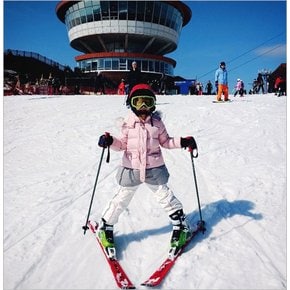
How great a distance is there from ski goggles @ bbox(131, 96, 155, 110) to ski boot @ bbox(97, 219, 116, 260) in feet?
4.03

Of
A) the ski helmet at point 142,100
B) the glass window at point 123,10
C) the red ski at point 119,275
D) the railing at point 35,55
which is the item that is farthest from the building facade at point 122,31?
the red ski at point 119,275


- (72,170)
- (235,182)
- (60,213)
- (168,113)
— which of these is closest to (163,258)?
(60,213)

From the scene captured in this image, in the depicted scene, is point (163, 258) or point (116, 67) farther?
point (116, 67)

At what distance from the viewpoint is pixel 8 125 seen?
873cm

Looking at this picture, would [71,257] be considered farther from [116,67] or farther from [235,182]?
[116,67]

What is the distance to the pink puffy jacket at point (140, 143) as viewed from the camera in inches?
109

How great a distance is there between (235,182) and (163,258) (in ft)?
7.38

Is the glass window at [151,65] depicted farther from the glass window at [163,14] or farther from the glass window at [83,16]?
the glass window at [83,16]

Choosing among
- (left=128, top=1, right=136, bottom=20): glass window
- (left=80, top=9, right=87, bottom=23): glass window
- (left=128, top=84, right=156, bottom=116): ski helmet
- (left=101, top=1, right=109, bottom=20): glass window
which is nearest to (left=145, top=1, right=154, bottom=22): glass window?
(left=128, top=1, right=136, bottom=20): glass window

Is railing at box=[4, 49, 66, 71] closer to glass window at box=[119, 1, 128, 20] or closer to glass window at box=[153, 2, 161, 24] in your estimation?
glass window at box=[119, 1, 128, 20]

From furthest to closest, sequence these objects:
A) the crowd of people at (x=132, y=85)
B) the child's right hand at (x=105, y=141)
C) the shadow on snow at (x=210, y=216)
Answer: the crowd of people at (x=132, y=85)
the shadow on snow at (x=210, y=216)
the child's right hand at (x=105, y=141)

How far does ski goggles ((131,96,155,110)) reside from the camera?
2.80 m

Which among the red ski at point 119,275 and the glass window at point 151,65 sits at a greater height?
the glass window at point 151,65

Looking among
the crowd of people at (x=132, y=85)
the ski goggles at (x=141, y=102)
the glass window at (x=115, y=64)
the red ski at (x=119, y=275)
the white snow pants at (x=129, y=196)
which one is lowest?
the red ski at (x=119, y=275)
